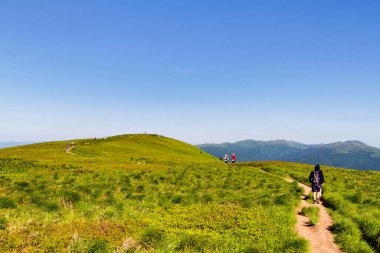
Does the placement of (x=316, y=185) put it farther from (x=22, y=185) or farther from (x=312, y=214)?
(x=22, y=185)

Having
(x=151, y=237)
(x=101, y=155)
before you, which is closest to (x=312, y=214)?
(x=151, y=237)

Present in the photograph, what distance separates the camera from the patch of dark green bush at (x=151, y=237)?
479 inches

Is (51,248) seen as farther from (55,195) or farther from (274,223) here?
(55,195)

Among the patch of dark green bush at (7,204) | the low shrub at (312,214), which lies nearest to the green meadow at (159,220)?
the patch of dark green bush at (7,204)

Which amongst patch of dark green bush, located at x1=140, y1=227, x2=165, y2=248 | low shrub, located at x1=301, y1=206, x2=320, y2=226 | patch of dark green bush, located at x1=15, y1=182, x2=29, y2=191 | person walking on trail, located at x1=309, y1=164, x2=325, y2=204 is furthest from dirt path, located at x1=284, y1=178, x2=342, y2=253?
patch of dark green bush, located at x1=15, y1=182, x2=29, y2=191

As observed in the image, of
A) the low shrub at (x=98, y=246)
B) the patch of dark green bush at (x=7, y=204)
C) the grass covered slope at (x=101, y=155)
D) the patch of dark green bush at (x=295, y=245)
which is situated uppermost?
the grass covered slope at (x=101, y=155)

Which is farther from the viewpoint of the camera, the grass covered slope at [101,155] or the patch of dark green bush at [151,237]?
the grass covered slope at [101,155]

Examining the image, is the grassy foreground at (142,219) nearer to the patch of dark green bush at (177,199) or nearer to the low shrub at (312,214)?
the patch of dark green bush at (177,199)

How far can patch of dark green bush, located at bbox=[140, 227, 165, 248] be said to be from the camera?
12.2m

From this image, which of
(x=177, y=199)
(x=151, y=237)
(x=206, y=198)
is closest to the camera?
(x=151, y=237)

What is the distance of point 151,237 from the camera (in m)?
12.6

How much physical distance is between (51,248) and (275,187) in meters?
22.2

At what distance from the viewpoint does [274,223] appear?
15.9m

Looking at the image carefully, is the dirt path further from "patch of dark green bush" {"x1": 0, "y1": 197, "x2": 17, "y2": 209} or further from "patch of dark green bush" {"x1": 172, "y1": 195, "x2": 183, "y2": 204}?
"patch of dark green bush" {"x1": 0, "y1": 197, "x2": 17, "y2": 209}
